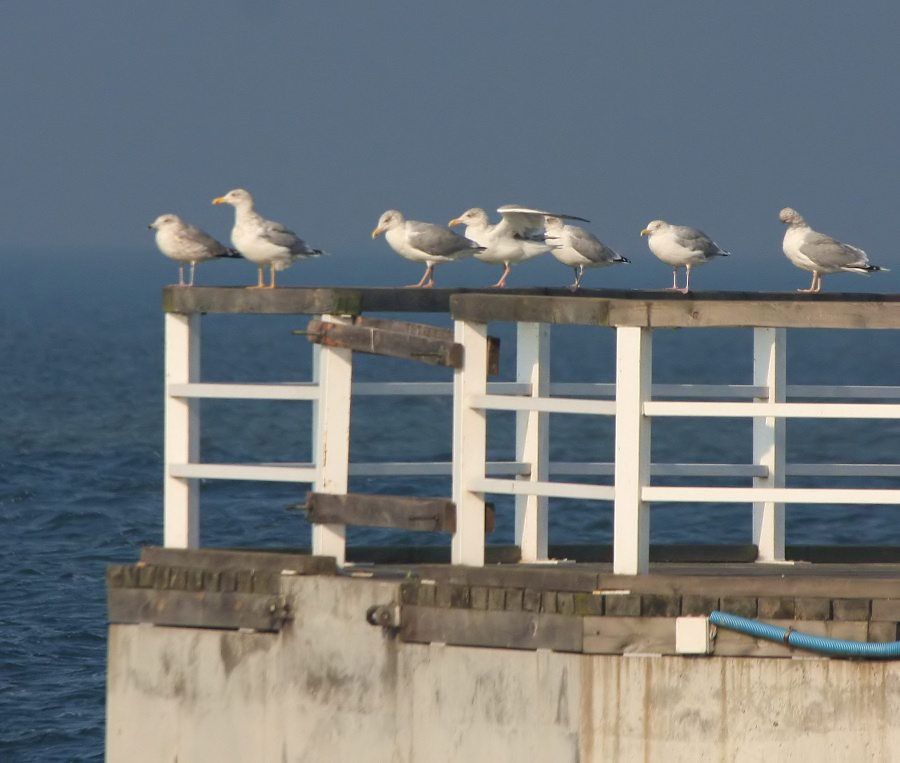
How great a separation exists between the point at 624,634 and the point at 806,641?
92cm

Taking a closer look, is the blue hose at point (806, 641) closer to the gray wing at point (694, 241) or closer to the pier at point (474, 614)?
the pier at point (474, 614)

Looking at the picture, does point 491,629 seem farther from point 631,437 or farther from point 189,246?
point 189,246

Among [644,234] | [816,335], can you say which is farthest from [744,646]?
[816,335]

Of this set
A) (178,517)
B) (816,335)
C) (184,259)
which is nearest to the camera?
(178,517)

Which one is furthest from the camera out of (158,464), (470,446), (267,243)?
(158,464)

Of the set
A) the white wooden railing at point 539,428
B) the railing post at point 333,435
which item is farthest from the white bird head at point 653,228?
the railing post at point 333,435

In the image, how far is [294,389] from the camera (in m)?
12.7

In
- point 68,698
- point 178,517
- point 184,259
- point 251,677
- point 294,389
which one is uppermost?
point 184,259

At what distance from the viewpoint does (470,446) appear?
1178 centimetres

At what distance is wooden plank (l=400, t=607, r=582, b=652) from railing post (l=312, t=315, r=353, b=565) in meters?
1.16

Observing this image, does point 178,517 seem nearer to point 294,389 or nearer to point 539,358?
point 294,389

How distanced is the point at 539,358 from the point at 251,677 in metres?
3.10

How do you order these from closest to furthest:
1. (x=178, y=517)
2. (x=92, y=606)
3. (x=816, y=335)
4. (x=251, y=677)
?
(x=251, y=677)
(x=178, y=517)
(x=92, y=606)
(x=816, y=335)

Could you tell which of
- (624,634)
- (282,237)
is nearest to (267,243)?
(282,237)
